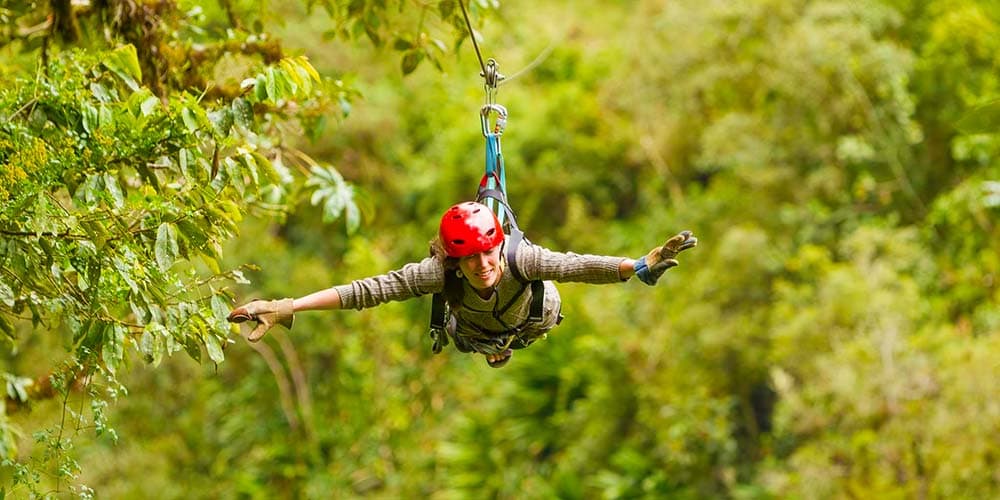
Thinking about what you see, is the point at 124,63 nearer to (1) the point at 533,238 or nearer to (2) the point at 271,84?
(2) the point at 271,84

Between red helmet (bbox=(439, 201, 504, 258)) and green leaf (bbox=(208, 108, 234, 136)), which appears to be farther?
green leaf (bbox=(208, 108, 234, 136))

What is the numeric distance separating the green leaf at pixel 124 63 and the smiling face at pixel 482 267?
3.40 feet

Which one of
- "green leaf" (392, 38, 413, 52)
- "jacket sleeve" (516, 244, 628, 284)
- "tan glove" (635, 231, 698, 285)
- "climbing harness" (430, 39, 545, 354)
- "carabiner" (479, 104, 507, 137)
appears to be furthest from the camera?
"green leaf" (392, 38, 413, 52)

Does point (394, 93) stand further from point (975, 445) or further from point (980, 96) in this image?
point (975, 445)

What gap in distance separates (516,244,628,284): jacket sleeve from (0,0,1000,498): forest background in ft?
2.44

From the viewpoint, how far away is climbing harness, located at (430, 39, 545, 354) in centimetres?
324

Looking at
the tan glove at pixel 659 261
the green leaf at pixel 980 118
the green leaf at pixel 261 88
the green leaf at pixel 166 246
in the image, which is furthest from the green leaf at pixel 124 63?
the green leaf at pixel 980 118

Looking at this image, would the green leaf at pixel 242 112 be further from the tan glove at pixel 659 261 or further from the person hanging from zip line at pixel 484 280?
the tan glove at pixel 659 261

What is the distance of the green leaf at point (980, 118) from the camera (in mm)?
2271

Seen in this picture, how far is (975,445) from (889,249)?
1981 millimetres

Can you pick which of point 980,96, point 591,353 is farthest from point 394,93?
point 980,96

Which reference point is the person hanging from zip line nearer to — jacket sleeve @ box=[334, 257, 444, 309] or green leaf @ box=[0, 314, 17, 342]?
jacket sleeve @ box=[334, 257, 444, 309]

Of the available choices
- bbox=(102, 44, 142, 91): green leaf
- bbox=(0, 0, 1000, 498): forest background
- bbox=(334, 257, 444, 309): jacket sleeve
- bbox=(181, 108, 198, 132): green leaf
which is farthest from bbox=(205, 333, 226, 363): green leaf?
bbox=(102, 44, 142, 91): green leaf

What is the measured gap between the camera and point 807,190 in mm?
9742
